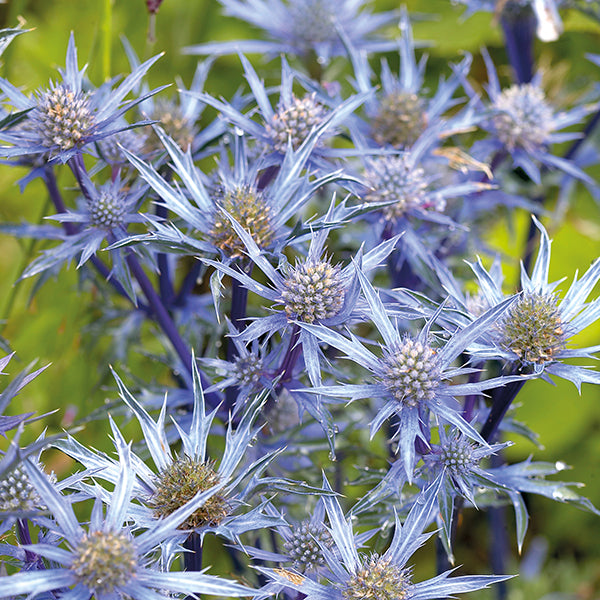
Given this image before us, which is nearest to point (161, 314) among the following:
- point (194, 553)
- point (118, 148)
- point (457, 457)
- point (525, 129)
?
point (118, 148)

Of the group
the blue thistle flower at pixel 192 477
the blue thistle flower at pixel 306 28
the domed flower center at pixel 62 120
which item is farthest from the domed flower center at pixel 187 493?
the blue thistle flower at pixel 306 28

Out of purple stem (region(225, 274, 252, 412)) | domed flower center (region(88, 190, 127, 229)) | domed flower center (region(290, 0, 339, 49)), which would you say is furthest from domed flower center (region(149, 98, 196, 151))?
domed flower center (region(290, 0, 339, 49))

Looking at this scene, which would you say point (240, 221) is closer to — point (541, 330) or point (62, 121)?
point (62, 121)

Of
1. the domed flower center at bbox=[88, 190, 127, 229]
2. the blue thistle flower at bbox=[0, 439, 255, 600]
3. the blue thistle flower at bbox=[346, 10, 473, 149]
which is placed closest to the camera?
the blue thistle flower at bbox=[0, 439, 255, 600]

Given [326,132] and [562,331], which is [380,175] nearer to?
[326,132]

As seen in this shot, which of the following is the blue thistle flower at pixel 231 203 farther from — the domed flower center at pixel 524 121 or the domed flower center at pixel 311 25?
the domed flower center at pixel 311 25

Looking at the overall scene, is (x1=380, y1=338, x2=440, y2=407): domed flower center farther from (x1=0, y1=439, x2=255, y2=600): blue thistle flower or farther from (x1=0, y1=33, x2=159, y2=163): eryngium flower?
(x1=0, y1=33, x2=159, y2=163): eryngium flower
